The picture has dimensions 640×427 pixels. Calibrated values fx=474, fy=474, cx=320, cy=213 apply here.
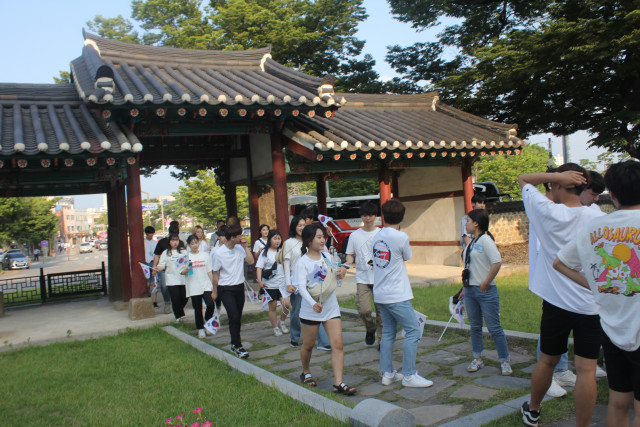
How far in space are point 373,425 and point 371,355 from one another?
9.08 feet

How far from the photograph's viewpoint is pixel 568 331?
3361 mm

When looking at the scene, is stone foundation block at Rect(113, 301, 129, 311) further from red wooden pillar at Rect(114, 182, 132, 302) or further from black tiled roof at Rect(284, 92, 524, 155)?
black tiled roof at Rect(284, 92, 524, 155)

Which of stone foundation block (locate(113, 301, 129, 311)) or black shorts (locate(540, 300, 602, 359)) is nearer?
black shorts (locate(540, 300, 602, 359))

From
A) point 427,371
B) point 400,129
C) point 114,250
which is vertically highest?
point 400,129

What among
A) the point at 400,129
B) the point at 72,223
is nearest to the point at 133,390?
the point at 400,129

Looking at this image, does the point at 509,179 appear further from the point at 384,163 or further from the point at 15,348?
the point at 15,348

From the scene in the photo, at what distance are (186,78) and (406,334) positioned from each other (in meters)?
7.52

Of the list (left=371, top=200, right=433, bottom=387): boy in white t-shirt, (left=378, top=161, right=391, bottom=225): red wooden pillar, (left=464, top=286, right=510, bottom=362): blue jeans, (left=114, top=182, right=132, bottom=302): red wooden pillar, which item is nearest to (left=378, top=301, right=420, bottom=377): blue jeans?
(left=371, top=200, right=433, bottom=387): boy in white t-shirt

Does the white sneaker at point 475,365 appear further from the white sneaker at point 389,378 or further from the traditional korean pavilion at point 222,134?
the traditional korean pavilion at point 222,134

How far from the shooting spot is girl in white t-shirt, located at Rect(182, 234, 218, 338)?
7.45 metres

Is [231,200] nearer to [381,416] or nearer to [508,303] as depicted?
[508,303]

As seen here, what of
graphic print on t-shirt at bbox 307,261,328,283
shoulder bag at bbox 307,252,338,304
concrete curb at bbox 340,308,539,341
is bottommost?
concrete curb at bbox 340,308,539,341

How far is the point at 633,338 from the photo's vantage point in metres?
2.52

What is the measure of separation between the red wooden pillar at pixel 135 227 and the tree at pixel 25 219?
27.8 meters
